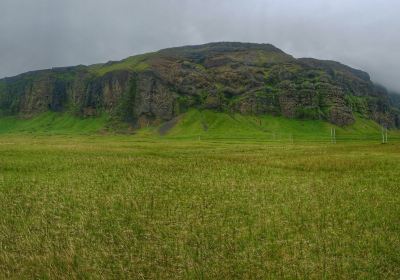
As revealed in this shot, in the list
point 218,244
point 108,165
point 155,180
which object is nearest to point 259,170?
point 155,180

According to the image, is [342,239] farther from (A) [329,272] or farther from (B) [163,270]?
(B) [163,270]

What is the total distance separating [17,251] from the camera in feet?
60.4

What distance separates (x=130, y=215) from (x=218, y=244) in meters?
7.54

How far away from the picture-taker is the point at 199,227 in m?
21.3

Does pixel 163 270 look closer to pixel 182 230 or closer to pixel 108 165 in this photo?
pixel 182 230

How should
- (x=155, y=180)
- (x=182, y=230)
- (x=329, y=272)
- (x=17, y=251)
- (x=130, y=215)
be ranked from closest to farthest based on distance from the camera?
(x=329, y=272)
(x=17, y=251)
(x=182, y=230)
(x=130, y=215)
(x=155, y=180)

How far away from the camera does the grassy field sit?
53.4 ft

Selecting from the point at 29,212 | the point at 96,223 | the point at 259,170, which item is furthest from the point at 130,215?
the point at 259,170

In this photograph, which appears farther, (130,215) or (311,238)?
(130,215)

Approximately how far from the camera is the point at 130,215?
24.0 meters

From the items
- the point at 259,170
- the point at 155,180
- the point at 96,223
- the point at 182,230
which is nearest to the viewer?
the point at 182,230

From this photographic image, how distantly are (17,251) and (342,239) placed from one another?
1643cm

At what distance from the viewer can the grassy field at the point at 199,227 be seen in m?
16.3

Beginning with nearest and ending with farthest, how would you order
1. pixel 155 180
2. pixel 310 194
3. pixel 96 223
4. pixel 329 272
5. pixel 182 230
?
pixel 329 272
pixel 182 230
pixel 96 223
pixel 310 194
pixel 155 180
